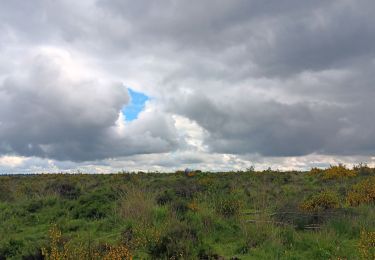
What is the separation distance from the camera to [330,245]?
31.1 ft

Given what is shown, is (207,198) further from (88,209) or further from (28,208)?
(28,208)

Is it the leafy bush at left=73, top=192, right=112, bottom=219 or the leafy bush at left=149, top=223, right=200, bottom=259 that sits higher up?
the leafy bush at left=73, top=192, right=112, bottom=219

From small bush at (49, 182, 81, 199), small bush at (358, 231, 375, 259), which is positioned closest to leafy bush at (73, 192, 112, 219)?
small bush at (49, 182, 81, 199)

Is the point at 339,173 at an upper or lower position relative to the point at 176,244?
upper

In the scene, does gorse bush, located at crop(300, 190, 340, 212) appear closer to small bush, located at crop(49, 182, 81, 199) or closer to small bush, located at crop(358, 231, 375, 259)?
small bush, located at crop(358, 231, 375, 259)

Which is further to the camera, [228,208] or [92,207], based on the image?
[92,207]

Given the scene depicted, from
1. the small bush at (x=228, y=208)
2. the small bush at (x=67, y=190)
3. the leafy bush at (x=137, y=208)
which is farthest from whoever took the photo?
the small bush at (x=67, y=190)

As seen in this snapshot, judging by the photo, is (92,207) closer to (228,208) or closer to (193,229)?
(228,208)

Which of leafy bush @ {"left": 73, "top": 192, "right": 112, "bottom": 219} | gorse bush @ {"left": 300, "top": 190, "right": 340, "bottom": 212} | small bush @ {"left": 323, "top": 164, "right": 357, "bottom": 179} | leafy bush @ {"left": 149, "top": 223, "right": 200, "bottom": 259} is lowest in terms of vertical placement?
leafy bush @ {"left": 149, "top": 223, "right": 200, "bottom": 259}

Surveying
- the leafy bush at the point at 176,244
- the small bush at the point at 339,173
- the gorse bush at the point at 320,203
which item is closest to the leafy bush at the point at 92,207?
the leafy bush at the point at 176,244

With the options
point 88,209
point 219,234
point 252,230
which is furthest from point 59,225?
point 252,230

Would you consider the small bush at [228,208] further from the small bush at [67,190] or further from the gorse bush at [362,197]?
the small bush at [67,190]

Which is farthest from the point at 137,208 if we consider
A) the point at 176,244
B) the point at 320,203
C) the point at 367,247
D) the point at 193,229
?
the point at 367,247

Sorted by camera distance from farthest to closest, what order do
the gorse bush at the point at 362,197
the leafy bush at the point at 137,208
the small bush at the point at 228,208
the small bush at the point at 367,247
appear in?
the gorse bush at the point at 362,197 < the small bush at the point at 228,208 < the leafy bush at the point at 137,208 < the small bush at the point at 367,247
